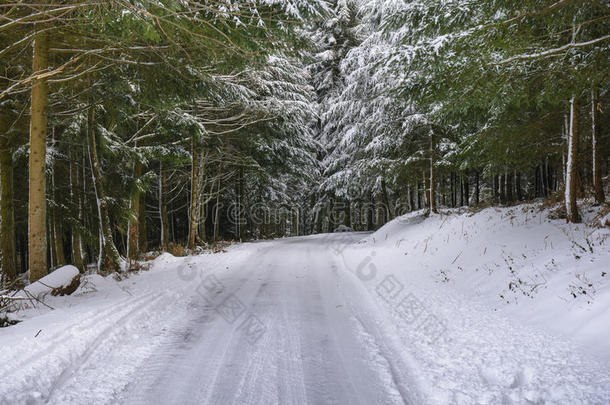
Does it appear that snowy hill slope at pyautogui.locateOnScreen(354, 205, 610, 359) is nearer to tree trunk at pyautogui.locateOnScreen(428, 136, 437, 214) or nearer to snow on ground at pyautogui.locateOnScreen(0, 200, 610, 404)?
snow on ground at pyautogui.locateOnScreen(0, 200, 610, 404)

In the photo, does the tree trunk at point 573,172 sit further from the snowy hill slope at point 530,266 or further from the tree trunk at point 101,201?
the tree trunk at point 101,201

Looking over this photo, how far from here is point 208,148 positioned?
1554cm

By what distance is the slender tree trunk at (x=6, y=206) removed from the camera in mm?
7742

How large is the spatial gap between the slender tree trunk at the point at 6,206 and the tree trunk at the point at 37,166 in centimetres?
206

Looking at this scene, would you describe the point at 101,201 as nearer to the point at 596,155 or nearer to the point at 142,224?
the point at 142,224

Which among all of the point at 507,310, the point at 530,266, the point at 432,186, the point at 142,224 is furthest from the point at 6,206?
the point at 432,186

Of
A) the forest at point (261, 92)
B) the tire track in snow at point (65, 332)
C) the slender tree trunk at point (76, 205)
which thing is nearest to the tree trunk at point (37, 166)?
the forest at point (261, 92)

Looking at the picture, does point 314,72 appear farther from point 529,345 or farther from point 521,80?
point 529,345

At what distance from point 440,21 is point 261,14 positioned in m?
2.84

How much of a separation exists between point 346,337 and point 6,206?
859 cm

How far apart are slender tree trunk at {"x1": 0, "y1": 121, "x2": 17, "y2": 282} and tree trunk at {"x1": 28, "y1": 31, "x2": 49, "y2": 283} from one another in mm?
2058

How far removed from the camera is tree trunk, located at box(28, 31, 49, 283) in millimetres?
6273

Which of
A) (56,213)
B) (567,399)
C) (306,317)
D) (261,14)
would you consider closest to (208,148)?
(56,213)

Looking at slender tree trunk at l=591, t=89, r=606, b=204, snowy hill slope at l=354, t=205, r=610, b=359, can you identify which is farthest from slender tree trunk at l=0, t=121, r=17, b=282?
slender tree trunk at l=591, t=89, r=606, b=204
